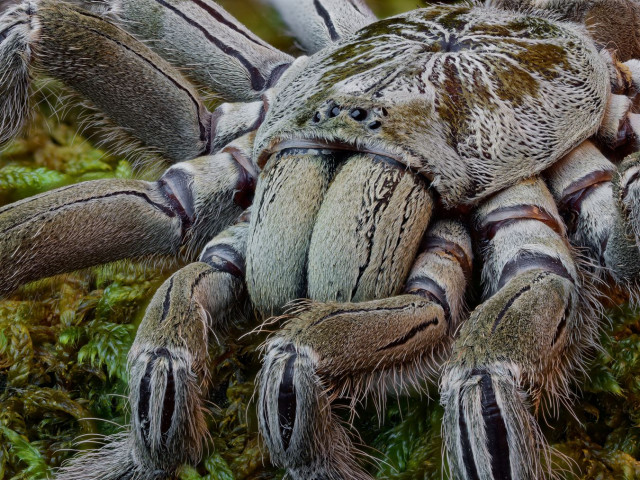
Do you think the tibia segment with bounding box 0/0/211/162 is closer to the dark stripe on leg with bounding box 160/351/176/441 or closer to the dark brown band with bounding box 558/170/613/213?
the dark stripe on leg with bounding box 160/351/176/441

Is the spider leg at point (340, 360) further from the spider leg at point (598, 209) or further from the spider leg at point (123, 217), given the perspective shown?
the spider leg at point (123, 217)

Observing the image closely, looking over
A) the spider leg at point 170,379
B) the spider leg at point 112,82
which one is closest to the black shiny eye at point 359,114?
the spider leg at point 170,379

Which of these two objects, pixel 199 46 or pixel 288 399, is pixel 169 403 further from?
pixel 199 46

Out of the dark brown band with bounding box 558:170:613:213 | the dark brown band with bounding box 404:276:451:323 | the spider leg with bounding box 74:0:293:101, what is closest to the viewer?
the dark brown band with bounding box 404:276:451:323

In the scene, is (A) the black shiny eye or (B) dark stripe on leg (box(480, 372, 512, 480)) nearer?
(B) dark stripe on leg (box(480, 372, 512, 480))

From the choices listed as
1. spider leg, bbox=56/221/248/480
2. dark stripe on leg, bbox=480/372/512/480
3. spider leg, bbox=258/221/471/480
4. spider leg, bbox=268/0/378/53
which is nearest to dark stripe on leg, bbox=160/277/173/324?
spider leg, bbox=56/221/248/480

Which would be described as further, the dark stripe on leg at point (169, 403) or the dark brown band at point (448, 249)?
the dark brown band at point (448, 249)
